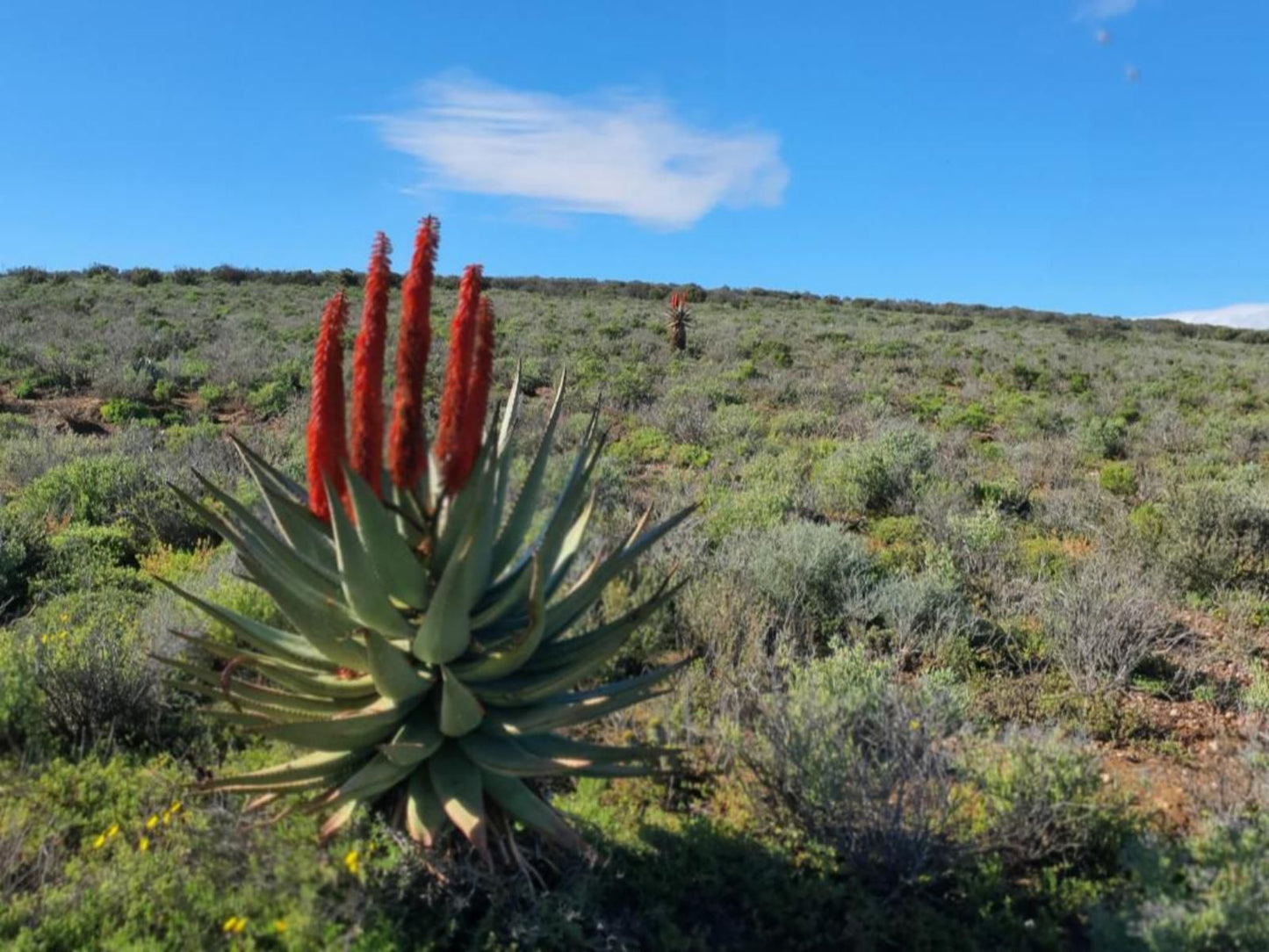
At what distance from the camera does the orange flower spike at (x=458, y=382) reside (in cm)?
217

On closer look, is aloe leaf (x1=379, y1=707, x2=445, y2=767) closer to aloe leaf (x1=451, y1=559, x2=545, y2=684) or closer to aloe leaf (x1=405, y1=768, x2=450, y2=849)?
aloe leaf (x1=405, y1=768, x2=450, y2=849)

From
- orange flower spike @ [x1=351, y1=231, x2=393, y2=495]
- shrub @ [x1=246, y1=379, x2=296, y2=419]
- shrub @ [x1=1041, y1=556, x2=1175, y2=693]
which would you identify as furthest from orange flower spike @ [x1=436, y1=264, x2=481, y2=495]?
shrub @ [x1=246, y1=379, x2=296, y2=419]

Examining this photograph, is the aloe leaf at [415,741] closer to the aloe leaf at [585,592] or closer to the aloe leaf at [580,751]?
the aloe leaf at [580,751]

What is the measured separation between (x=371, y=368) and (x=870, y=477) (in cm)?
701

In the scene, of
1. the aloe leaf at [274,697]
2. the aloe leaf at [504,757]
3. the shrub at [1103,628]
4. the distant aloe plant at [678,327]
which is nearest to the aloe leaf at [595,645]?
the aloe leaf at [504,757]

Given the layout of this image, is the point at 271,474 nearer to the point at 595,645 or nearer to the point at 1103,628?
the point at 595,645

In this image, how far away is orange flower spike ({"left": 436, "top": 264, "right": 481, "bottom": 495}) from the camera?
2168 mm

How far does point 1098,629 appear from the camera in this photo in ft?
15.9

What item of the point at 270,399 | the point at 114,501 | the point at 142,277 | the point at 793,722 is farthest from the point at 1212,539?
the point at 142,277

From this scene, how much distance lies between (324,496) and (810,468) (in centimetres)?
776

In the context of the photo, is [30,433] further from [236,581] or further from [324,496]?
[324,496]

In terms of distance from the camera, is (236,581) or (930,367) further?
(930,367)

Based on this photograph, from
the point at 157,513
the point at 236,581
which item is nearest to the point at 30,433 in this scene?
the point at 157,513

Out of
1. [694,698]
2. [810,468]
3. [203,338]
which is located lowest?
[694,698]
